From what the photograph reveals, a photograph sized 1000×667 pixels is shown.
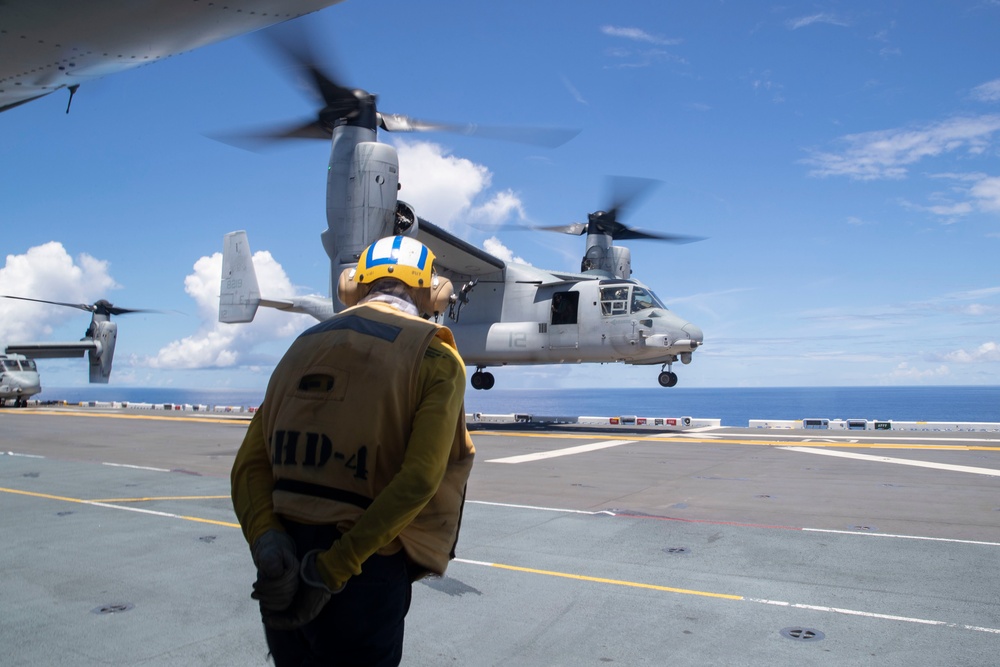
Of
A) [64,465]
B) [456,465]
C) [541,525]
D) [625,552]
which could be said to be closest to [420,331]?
[456,465]

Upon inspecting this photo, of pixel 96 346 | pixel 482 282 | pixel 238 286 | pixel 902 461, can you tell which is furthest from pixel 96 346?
pixel 902 461

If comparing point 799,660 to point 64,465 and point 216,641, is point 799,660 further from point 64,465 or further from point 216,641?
point 64,465

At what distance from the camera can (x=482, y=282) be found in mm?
21203

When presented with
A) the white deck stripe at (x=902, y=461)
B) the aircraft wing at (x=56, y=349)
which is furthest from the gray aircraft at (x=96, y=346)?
the white deck stripe at (x=902, y=461)

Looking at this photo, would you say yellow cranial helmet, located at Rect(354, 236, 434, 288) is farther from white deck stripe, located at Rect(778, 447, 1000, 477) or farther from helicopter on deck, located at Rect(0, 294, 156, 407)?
helicopter on deck, located at Rect(0, 294, 156, 407)

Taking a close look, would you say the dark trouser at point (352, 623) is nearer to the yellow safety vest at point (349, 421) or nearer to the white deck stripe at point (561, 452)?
the yellow safety vest at point (349, 421)

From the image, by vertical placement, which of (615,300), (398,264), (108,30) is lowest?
(398,264)

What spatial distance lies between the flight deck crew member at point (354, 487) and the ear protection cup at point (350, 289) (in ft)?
0.71

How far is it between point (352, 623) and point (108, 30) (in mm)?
2490

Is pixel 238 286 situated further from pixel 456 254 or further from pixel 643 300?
pixel 643 300

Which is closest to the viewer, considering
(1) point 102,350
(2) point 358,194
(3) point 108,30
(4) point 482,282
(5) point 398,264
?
(5) point 398,264

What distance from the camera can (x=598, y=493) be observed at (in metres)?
8.69

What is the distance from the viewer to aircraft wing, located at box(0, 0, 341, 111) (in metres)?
2.62

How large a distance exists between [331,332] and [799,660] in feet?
9.52
